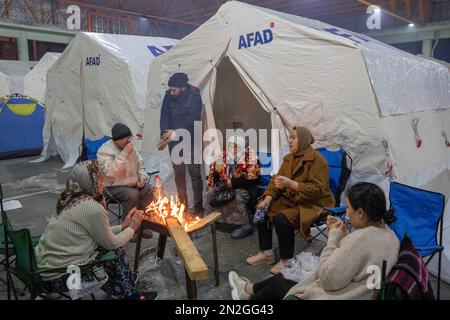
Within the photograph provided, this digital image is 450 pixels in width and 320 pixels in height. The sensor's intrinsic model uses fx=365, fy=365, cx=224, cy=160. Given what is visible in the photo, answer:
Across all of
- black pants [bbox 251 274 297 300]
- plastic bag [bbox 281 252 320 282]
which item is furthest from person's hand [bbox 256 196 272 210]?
black pants [bbox 251 274 297 300]

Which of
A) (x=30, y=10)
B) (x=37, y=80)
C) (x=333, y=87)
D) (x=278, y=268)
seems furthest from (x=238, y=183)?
(x=30, y=10)

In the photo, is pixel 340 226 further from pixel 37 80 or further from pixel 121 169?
pixel 37 80

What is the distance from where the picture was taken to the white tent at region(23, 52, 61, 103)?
978 centimetres

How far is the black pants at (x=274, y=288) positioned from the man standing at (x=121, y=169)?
203 centimetres

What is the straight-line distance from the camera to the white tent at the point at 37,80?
32.1 ft

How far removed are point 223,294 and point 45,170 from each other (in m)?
6.04

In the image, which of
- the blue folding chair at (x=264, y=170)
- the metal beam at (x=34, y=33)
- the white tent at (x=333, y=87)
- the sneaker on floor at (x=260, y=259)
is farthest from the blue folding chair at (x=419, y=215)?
the metal beam at (x=34, y=33)

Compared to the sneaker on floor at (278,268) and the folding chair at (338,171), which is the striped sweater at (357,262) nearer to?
the sneaker on floor at (278,268)

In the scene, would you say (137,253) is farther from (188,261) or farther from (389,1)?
(389,1)

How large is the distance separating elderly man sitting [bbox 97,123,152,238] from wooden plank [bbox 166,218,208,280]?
1.02 meters

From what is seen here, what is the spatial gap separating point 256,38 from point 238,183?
182 centimetres

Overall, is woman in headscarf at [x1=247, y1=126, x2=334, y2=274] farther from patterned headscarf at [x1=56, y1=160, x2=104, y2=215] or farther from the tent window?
the tent window

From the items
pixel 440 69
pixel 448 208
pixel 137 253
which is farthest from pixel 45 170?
pixel 440 69

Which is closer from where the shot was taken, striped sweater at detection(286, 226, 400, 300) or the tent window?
striped sweater at detection(286, 226, 400, 300)
